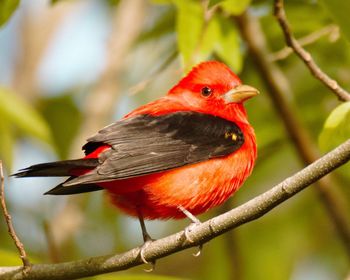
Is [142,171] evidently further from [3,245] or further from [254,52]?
[3,245]

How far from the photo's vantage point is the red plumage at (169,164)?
4.79 meters

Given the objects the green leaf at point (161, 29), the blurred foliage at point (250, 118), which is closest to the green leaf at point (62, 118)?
the blurred foliage at point (250, 118)

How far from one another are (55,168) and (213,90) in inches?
66.5

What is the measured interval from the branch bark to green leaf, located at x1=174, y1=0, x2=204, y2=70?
1.21 meters

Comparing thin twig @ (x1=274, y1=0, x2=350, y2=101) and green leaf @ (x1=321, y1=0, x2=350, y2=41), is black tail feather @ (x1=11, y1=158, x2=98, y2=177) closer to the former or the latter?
thin twig @ (x1=274, y1=0, x2=350, y2=101)

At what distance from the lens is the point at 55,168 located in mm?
4527

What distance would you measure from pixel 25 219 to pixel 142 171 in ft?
11.9

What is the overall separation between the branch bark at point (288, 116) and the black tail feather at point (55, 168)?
230cm

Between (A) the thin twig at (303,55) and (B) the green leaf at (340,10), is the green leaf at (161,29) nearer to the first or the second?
(A) the thin twig at (303,55)

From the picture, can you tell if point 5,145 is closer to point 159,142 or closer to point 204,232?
point 159,142

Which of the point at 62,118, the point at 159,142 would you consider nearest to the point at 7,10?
the point at 159,142

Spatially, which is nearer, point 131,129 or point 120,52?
point 131,129

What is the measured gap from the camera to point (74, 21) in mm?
9320

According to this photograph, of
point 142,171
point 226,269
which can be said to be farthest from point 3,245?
point 142,171
